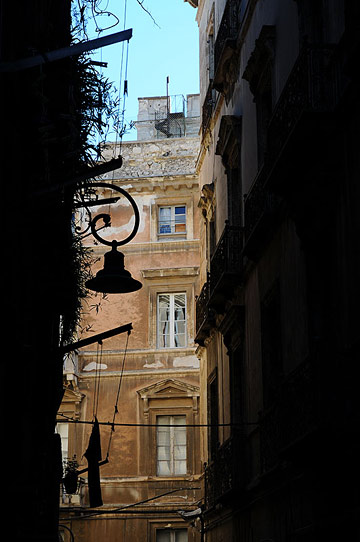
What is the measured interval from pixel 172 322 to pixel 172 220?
3520mm

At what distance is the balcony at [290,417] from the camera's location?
9766mm

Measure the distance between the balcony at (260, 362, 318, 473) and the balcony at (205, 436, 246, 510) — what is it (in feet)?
6.46

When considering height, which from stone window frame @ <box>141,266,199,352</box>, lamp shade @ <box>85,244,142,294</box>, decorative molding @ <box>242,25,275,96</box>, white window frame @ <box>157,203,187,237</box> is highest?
white window frame @ <box>157,203,187,237</box>

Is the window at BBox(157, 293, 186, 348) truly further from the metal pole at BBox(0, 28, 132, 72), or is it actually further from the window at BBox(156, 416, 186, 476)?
Answer: the metal pole at BBox(0, 28, 132, 72)

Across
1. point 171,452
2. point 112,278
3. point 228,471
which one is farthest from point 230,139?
point 171,452

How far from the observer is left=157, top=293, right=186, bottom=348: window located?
2823cm

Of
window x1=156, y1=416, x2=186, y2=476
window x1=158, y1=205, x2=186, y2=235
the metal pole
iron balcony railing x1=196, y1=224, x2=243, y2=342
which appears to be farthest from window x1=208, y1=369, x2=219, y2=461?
the metal pole

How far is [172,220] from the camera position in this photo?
2977 centimetres

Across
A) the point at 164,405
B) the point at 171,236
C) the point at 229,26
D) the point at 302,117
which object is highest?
the point at 171,236

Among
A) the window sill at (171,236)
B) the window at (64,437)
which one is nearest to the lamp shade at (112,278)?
the window at (64,437)

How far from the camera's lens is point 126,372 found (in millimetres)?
27938

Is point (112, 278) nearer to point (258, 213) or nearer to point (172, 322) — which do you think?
point (258, 213)

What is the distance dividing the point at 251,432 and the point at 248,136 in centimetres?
502

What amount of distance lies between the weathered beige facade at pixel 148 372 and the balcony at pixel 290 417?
42.3 ft
